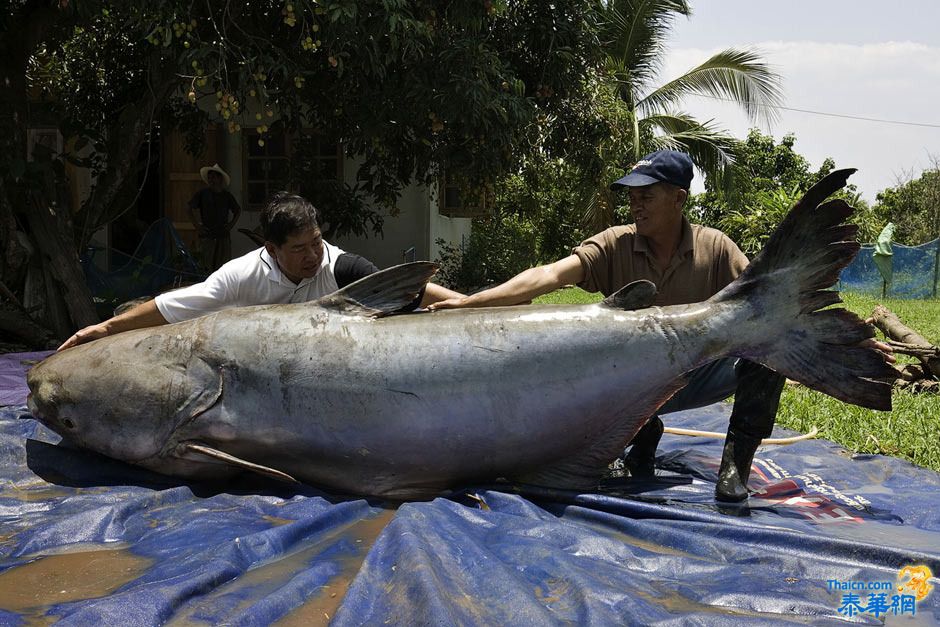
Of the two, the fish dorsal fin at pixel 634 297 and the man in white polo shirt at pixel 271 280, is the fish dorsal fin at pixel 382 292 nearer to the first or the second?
the man in white polo shirt at pixel 271 280

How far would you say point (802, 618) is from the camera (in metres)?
2.15

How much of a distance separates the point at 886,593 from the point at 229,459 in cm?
212

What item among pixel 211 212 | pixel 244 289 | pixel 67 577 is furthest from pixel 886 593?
pixel 211 212

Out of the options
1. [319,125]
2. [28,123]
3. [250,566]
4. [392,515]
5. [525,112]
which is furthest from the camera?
[319,125]

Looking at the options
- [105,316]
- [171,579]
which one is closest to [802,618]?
[171,579]

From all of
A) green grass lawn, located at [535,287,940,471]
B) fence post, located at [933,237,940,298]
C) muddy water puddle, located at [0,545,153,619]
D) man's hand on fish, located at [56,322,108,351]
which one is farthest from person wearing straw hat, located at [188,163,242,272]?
fence post, located at [933,237,940,298]

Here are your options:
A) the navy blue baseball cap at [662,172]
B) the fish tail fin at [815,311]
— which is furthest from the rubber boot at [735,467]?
the navy blue baseball cap at [662,172]

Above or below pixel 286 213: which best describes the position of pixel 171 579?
below

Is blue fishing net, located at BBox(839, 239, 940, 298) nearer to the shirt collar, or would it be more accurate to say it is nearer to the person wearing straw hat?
the person wearing straw hat

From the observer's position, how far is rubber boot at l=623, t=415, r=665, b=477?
3.63 metres

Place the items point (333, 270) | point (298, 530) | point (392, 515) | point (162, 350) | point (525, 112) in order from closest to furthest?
1. point (298, 530)
2. point (392, 515)
3. point (162, 350)
4. point (333, 270)
5. point (525, 112)

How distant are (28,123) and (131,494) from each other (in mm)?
5391

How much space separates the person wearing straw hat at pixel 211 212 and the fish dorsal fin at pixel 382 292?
24.1 ft

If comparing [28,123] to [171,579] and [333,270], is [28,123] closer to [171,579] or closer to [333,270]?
[333,270]
